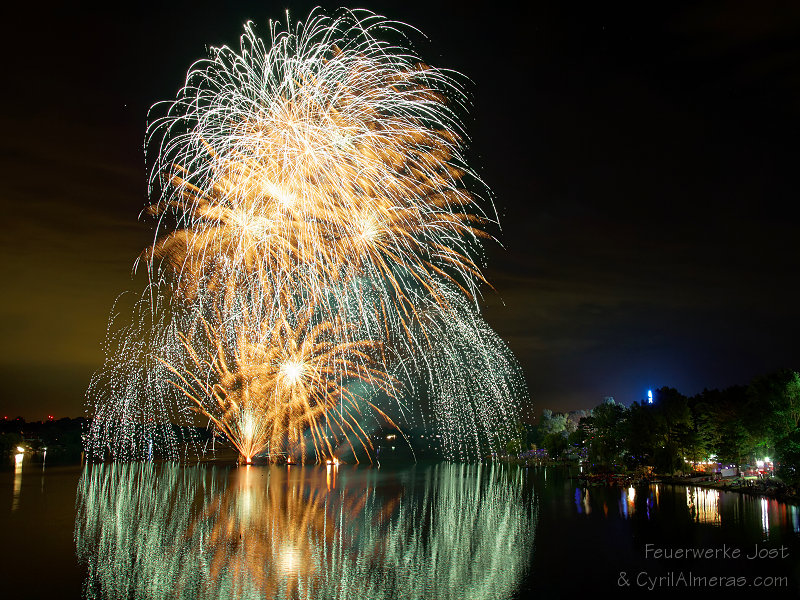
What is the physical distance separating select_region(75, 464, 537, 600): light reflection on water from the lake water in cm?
10

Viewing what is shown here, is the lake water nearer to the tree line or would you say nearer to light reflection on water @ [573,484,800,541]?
light reflection on water @ [573,484,800,541]

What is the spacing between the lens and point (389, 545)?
2719cm

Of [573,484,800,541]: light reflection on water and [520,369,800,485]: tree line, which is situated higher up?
[520,369,800,485]: tree line

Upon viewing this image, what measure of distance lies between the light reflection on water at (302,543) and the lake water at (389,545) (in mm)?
100

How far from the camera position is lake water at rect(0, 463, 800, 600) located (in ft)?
68.3

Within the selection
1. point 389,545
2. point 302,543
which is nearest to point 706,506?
point 389,545

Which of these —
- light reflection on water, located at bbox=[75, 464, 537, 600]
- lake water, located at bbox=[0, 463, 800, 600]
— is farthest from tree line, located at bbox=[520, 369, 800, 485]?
light reflection on water, located at bbox=[75, 464, 537, 600]

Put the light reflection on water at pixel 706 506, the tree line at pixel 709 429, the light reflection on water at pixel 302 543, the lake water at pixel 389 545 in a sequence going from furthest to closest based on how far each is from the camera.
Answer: the tree line at pixel 709 429
the light reflection on water at pixel 706 506
the lake water at pixel 389 545
the light reflection on water at pixel 302 543

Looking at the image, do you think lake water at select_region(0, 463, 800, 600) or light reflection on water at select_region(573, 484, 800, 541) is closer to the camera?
lake water at select_region(0, 463, 800, 600)

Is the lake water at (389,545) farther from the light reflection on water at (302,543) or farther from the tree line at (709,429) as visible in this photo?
the tree line at (709,429)

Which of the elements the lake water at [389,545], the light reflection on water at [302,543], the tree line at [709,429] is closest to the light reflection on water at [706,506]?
the lake water at [389,545]

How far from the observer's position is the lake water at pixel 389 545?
20.8 meters

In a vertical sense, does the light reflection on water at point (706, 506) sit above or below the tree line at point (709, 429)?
below

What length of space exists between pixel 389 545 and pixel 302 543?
3.85m
